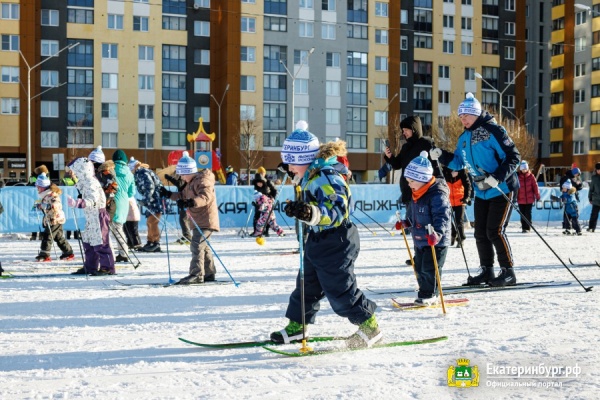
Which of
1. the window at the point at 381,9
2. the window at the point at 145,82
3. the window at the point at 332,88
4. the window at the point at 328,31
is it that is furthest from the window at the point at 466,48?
the window at the point at 145,82

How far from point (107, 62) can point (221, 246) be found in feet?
146

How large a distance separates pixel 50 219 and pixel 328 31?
5133 cm

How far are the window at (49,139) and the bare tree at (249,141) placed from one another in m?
13.5

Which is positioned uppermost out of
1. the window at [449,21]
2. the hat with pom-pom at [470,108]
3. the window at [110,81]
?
the window at [449,21]

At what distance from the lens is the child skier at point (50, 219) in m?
11.6

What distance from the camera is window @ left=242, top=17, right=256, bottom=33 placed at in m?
57.7

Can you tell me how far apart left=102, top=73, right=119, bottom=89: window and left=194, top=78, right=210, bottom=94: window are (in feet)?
20.4

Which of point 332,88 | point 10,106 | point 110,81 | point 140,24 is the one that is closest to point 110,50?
point 110,81

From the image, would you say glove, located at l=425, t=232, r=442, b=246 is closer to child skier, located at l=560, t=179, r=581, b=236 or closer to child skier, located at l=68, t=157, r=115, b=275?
child skier, located at l=68, t=157, r=115, b=275

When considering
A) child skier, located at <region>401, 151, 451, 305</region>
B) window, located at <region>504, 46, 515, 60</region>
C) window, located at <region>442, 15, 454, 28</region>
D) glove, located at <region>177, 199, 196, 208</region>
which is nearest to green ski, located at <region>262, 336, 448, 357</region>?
child skier, located at <region>401, 151, 451, 305</region>

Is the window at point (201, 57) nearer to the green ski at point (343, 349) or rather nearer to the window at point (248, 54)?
the window at point (248, 54)

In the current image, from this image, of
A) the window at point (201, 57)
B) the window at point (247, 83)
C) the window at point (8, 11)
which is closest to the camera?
the window at point (8, 11)

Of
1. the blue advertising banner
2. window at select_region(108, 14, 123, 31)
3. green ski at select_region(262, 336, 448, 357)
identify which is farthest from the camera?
window at select_region(108, 14, 123, 31)

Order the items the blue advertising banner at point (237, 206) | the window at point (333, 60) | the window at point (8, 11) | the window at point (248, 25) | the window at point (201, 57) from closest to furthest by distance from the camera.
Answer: the blue advertising banner at point (237, 206)
the window at point (8, 11)
the window at point (248, 25)
the window at point (201, 57)
the window at point (333, 60)
